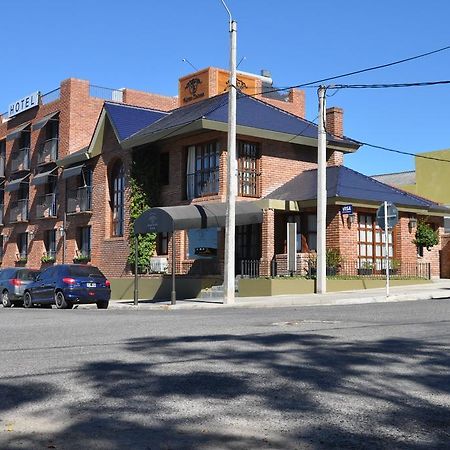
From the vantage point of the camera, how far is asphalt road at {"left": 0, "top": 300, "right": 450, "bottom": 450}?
5.12 meters

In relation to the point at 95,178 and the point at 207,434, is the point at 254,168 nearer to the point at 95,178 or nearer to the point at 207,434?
the point at 95,178

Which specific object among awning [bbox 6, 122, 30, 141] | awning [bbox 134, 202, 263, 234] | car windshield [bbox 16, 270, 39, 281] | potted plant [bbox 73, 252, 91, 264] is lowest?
car windshield [bbox 16, 270, 39, 281]

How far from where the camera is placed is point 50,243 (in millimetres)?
39312

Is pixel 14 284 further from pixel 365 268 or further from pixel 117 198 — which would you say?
pixel 365 268

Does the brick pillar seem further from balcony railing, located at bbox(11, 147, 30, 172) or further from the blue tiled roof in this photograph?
balcony railing, located at bbox(11, 147, 30, 172)

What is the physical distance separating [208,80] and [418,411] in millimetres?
30615

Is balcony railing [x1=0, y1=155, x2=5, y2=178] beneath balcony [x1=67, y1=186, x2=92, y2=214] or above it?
above

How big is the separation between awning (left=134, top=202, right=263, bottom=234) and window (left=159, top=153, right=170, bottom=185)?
616 centimetres

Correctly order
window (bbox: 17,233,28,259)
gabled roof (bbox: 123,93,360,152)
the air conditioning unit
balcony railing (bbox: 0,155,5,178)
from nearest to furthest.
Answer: gabled roof (bbox: 123,93,360,152) < the air conditioning unit < window (bbox: 17,233,28,259) < balcony railing (bbox: 0,155,5,178)

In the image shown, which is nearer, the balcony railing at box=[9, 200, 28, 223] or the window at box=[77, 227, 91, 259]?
the window at box=[77, 227, 91, 259]

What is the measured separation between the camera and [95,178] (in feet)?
111

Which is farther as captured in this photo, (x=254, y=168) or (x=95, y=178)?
(x=95, y=178)

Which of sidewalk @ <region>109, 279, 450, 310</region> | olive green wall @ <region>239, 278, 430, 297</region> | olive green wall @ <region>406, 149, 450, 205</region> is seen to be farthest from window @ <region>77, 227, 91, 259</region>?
olive green wall @ <region>406, 149, 450, 205</region>

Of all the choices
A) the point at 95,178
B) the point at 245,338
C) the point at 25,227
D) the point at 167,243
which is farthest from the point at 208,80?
the point at 245,338
